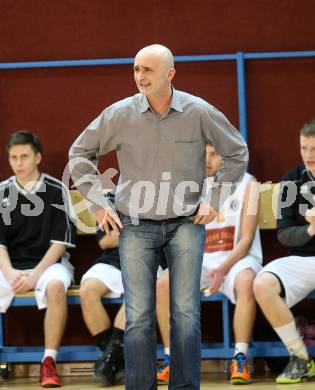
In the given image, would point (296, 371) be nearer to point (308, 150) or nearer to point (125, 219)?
point (308, 150)

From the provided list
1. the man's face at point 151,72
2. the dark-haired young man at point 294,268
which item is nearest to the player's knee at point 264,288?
the dark-haired young man at point 294,268

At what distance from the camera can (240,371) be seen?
4.63 meters

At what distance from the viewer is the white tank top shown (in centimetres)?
501

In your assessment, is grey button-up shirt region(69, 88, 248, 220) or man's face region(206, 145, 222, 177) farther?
man's face region(206, 145, 222, 177)

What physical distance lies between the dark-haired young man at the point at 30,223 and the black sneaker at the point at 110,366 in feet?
1.59

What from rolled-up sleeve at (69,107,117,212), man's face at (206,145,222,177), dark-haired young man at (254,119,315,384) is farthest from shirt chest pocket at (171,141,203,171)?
man's face at (206,145,222,177)

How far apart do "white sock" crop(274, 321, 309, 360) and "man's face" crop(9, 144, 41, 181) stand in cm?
178

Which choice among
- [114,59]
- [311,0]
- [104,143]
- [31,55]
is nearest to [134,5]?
[114,59]

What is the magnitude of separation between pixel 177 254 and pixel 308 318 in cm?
216

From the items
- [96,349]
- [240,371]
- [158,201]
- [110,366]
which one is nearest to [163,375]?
[110,366]

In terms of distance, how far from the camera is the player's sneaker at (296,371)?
181 inches

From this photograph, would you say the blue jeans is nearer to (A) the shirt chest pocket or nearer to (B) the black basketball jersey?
(A) the shirt chest pocket

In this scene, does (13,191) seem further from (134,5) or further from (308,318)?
(308,318)

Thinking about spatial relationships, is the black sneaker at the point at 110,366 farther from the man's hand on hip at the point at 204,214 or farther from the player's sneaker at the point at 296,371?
the man's hand on hip at the point at 204,214
